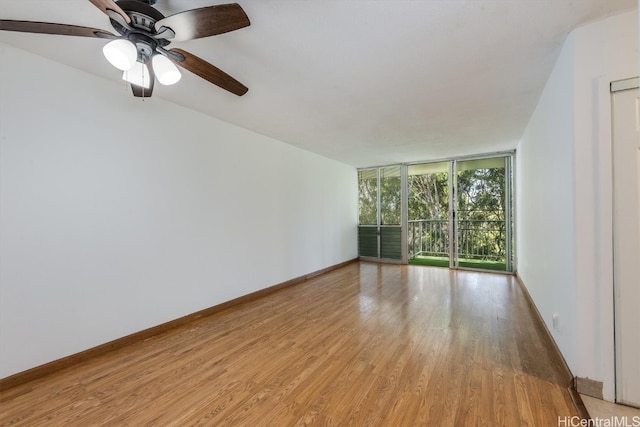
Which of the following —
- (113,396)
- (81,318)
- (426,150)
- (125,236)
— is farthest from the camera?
(426,150)

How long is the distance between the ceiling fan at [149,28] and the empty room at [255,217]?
0.01m

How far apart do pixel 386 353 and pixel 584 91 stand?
2271mm

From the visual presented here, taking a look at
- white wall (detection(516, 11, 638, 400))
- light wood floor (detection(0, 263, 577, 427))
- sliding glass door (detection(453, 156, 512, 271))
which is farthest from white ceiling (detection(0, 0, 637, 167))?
light wood floor (detection(0, 263, 577, 427))

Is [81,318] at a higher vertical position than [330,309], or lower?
higher

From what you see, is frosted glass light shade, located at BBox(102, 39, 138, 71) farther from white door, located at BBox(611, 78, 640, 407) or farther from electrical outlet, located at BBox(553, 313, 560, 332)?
electrical outlet, located at BBox(553, 313, 560, 332)

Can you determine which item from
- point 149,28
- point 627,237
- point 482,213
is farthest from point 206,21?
point 482,213

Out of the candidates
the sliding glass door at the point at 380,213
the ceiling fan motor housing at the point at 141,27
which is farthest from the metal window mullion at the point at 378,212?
the ceiling fan motor housing at the point at 141,27

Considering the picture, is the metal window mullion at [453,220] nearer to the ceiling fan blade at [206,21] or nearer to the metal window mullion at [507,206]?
the metal window mullion at [507,206]

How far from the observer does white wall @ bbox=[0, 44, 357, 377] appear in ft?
6.09

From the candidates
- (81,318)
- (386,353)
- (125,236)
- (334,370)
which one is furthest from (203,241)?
(386,353)

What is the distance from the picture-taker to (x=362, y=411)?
60.4 inches

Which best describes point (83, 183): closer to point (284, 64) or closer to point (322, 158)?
point (284, 64)

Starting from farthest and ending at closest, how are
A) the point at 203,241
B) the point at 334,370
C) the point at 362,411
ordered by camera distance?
the point at 203,241 < the point at 334,370 < the point at 362,411

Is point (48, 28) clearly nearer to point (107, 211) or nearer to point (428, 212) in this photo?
point (107, 211)
